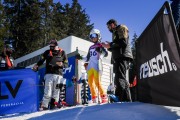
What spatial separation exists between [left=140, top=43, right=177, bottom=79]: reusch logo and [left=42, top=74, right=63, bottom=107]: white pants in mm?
2163

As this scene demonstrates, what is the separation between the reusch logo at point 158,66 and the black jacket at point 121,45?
0.58 m

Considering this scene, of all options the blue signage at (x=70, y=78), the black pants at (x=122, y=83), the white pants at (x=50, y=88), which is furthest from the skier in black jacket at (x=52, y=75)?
the blue signage at (x=70, y=78)

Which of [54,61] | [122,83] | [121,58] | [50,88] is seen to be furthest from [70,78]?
[122,83]

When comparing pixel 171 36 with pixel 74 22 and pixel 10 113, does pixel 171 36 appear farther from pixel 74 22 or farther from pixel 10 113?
pixel 74 22

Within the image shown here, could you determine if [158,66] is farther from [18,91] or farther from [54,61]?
[18,91]

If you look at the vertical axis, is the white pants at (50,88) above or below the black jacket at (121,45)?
below

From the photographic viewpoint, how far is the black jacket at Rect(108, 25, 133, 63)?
17.9 feet

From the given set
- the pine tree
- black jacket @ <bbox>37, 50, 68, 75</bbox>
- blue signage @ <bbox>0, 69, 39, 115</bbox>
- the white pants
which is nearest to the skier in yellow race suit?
black jacket @ <bbox>37, 50, 68, 75</bbox>

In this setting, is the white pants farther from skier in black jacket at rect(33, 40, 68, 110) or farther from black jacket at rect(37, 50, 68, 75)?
black jacket at rect(37, 50, 68, 75)

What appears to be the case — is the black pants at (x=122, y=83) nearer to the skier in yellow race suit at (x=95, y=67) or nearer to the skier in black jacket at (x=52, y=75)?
the skier in yellow race suit at (x=95, y=67)

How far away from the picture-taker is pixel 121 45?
5.46 m

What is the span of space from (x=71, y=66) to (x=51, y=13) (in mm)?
29058

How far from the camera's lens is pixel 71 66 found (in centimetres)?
1275

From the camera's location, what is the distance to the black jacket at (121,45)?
17.9ft
